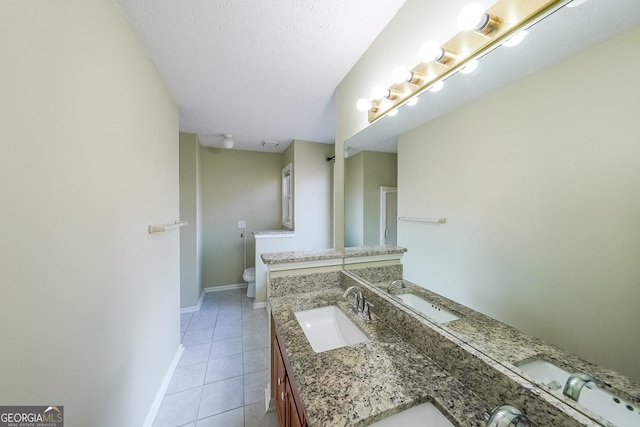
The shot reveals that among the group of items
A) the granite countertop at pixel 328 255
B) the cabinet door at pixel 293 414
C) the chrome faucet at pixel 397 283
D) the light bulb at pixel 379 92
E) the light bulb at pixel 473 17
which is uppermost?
the light bulb at pixel 379 92

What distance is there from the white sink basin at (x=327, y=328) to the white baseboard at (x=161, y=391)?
1270 mm

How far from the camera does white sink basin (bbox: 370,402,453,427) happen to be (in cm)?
66

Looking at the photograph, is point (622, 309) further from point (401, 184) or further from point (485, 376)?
point (401, 184)

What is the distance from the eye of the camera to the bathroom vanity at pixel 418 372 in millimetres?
566

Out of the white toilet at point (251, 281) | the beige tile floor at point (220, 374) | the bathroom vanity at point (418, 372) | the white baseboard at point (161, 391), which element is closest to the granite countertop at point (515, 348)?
the bathroom vanity at point (418, 372)

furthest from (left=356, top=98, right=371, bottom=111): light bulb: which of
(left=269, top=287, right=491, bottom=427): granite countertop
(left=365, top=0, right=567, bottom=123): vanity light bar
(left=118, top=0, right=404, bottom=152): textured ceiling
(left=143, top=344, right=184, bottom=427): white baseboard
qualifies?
(left=143, top=344, right=184, bottom=427): white baseboard

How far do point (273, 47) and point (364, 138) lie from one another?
82cm

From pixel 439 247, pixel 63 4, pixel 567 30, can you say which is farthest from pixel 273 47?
pixel 439 247

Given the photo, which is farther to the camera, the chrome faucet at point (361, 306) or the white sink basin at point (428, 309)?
the chrome faucet at point (361, 306)

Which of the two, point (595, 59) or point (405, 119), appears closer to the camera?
point (595, 59)

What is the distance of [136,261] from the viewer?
4.21 feet

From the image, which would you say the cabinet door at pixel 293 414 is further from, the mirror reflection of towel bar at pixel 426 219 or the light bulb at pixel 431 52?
the light bulb at pixel 431 52

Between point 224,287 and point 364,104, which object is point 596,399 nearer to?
point 364,104

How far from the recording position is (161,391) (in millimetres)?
1648
